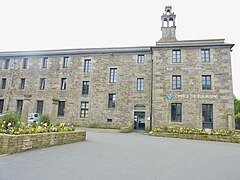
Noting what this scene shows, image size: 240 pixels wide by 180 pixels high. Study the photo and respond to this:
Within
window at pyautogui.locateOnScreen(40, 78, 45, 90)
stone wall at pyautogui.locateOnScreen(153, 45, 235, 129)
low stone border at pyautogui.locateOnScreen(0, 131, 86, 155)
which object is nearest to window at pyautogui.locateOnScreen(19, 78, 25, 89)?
window at pyautogui.locateOnScreen(40, 78, 45, 90)

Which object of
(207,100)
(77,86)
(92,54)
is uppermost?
(92,54)

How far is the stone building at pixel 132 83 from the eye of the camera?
16.2m

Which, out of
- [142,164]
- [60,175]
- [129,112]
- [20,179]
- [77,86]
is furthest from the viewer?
[77,86]

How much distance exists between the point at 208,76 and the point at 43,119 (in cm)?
1506

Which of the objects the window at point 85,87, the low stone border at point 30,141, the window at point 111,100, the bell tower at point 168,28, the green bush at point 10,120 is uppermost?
the bell tower at point 168,28

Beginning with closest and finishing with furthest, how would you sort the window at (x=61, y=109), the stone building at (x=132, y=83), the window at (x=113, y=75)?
the stone building at (x=132, y=83)
the window at (x=113, y=75)
the window at (x=61, y=109)

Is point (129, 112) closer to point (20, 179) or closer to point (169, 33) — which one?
point (169, 33)

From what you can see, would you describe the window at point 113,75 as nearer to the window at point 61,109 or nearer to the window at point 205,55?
the window at point 61,109

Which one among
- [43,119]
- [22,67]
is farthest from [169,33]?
[22,67]

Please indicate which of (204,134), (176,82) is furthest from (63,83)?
(204,134)

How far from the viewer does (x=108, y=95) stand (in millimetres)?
19469

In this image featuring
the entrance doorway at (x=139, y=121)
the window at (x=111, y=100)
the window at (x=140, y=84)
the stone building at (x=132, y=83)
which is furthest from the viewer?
the window at (x=111, y=100)

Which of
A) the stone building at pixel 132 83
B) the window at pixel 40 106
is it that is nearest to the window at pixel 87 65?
the stone building at pixel 132 83

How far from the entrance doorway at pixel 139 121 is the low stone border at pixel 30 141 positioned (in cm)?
1078
